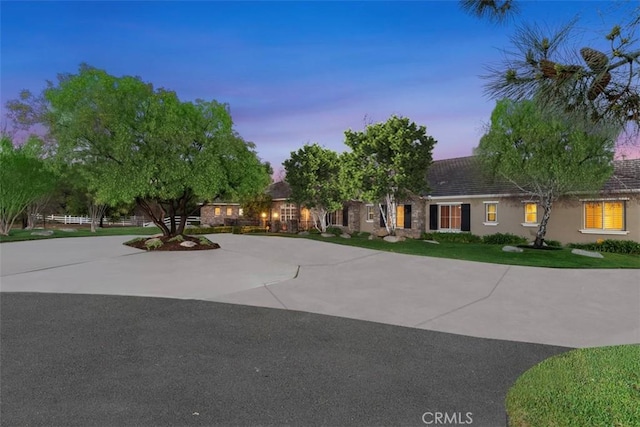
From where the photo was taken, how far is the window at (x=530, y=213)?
1861 cm

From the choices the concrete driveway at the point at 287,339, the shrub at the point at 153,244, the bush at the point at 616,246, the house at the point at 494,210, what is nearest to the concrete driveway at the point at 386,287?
the concrete driveway at the point at 287,339

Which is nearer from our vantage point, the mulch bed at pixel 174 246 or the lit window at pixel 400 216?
the mulch bed at pixel 174 246

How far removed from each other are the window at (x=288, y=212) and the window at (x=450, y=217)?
12.0 meters

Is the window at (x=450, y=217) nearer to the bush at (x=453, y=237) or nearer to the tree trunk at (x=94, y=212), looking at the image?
the bush at (x=453, y=237)

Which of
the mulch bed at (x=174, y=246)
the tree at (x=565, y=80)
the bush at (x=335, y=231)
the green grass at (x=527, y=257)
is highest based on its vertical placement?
the tree at (x=565, y=80)

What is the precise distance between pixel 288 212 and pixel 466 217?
14.6 m

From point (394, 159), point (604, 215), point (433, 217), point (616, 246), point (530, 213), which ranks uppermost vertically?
point (394, 159)

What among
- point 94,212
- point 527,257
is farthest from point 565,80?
point 94,212

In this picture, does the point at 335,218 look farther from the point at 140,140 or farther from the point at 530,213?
the point at 140,140

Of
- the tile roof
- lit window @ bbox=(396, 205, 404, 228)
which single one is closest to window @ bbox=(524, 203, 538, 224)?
the tile roof

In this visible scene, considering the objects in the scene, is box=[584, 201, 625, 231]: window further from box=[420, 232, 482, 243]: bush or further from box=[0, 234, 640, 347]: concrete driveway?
box=[0, 234, 640, 347]: concrete driveway

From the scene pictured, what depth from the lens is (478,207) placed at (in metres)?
20.4

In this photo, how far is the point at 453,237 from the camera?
20.2 metres

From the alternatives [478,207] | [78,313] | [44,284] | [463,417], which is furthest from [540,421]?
[478,207]
